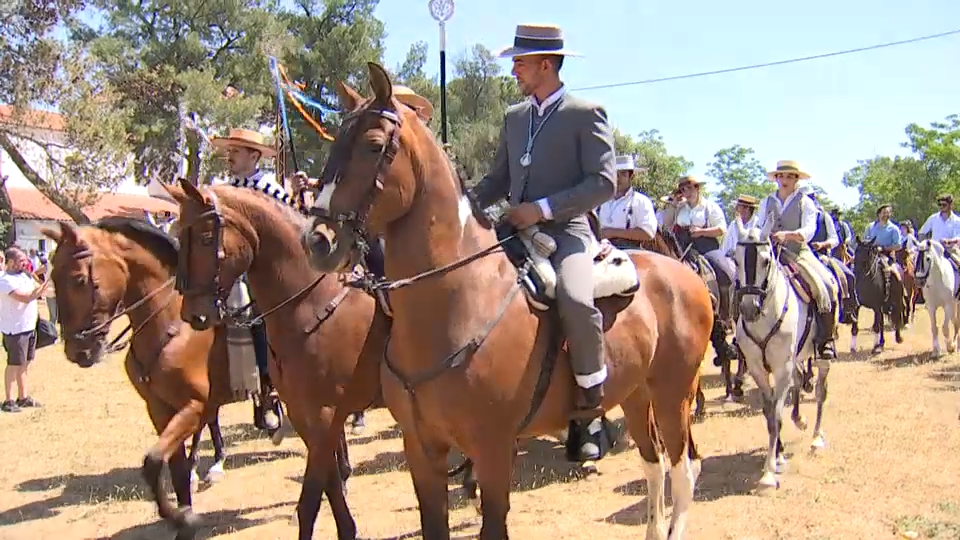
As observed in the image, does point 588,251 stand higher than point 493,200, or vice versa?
point 493,200

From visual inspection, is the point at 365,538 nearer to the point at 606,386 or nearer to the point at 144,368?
the point at 144,368

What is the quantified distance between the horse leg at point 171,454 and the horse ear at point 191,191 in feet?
5.58

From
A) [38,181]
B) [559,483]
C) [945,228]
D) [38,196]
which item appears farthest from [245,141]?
[38,196]

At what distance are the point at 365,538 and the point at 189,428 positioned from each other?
1.58 metres

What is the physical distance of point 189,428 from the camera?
577 centimetres

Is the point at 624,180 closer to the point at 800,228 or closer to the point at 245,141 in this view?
the point at 800,228

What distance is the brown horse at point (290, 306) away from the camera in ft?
16.5

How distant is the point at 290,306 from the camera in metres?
5.29

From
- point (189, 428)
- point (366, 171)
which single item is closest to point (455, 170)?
point (366, 171)

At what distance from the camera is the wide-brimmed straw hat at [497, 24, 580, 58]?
401cm

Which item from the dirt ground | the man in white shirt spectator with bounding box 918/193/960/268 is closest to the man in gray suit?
the dirt ground

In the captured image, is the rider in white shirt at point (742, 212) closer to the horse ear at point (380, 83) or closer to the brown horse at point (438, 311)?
the brown horse at point (438, 311)

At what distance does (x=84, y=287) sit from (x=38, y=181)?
23.7 metres

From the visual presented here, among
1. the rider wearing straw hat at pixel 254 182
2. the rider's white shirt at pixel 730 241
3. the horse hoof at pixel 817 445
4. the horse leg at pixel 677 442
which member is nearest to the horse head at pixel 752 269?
the rider's white shirt at pixel 730 241
